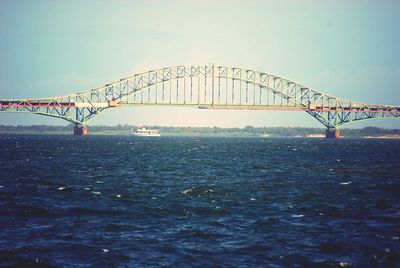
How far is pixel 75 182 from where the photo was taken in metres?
34.2

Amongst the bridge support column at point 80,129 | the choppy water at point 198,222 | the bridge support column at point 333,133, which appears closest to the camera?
the choppy water at point 198,222

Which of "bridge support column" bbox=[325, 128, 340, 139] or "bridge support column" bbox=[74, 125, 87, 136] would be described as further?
"bridge support column" bbox=[325, 128, 340, 139]

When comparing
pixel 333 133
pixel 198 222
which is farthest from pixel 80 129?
pixel 198 222

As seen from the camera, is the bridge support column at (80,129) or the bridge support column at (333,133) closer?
the bridge support column at (80,129)

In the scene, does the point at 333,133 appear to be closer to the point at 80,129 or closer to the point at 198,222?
the point at 80,129

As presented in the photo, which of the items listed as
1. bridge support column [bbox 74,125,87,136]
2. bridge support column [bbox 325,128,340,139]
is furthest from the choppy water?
bridge support column [bbox 325,128,340,139]

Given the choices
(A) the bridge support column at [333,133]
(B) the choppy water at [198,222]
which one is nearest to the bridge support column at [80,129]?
(A) the bridge support column at [333,133]

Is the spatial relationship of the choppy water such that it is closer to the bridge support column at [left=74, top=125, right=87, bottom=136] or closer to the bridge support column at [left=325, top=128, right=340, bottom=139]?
the bridge support column at [left=74, top=125, right=87, bottom=136]

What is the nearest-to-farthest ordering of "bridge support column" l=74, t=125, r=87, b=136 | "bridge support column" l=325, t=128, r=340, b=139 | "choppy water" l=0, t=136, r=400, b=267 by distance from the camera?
"choppy water" l=0, t=136, r=400, b=267 → "bridge support column" l=74, t=125, r=87, b=136 → "bridge support column" l=325, t=128, r=340, b=139

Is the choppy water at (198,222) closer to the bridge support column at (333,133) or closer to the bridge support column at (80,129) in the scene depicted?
the bridge support column at (80,129)

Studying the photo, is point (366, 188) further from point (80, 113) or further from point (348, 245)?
point (80, 113)

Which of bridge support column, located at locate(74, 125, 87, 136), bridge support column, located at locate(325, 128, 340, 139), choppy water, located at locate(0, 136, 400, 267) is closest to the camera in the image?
choppy water, located at locate(0, 136, 400, 267)

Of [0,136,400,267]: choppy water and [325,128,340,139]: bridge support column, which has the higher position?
[325,128,340,139]: bridge support column

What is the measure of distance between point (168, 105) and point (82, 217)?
429 ft
